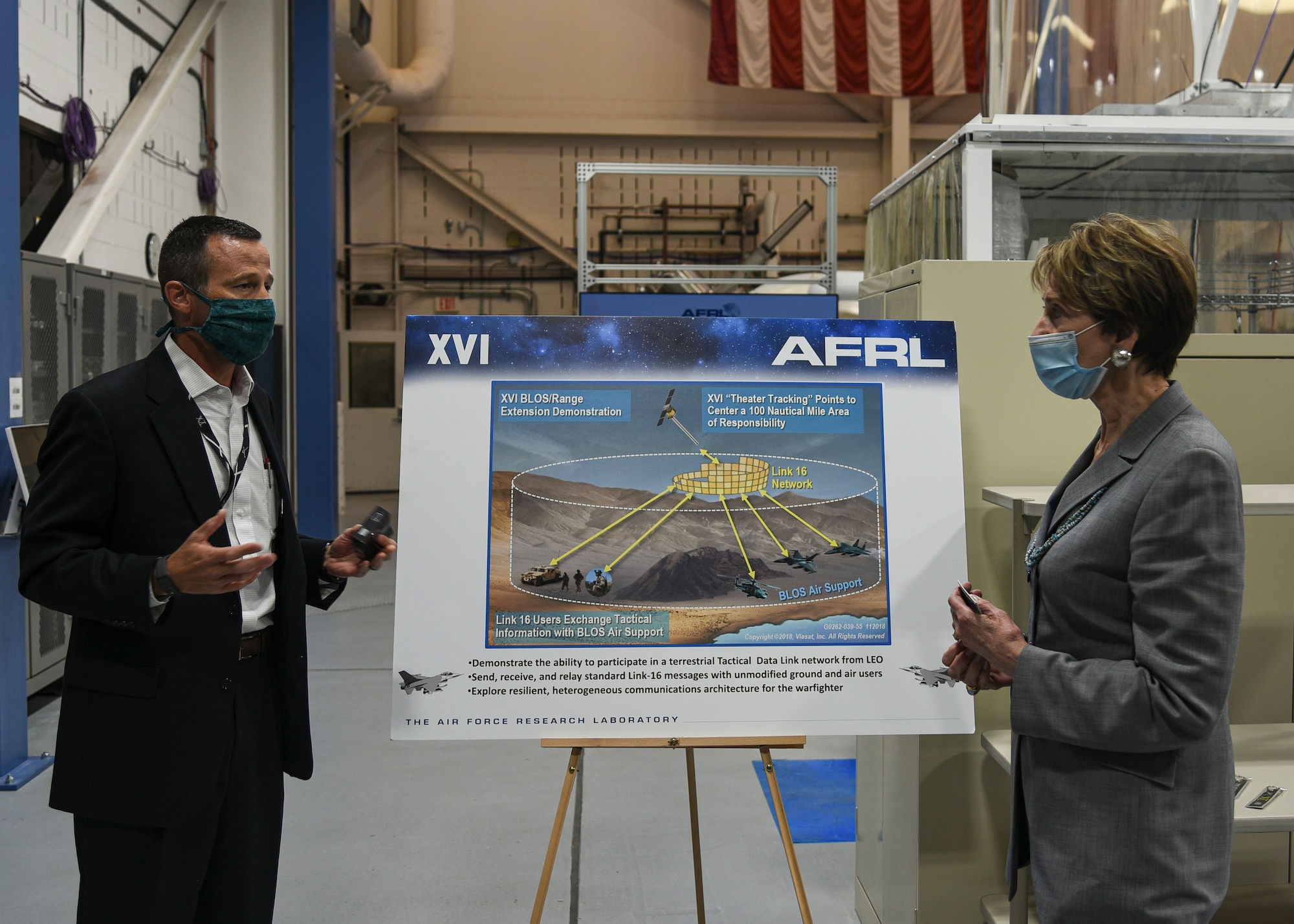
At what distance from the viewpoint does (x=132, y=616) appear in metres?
1.47

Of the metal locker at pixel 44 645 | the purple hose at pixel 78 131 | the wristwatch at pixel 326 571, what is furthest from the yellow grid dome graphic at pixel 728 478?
the purple hose at pixel 78 131

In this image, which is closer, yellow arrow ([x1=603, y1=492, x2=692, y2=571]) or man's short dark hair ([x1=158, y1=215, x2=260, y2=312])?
man's short dark hair ([x1=158, y1=215, x2=260, y2=312])

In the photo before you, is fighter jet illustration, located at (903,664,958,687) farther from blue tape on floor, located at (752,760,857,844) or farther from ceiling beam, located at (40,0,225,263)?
ceiling beam, located at (40,0,225,263)

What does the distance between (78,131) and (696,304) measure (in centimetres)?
361

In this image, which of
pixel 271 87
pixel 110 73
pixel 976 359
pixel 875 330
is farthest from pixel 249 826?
pixel 271 87

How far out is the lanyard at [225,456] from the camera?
5.43 feet

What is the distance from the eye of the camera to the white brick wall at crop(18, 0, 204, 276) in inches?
197

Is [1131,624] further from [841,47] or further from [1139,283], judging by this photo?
[841,47]

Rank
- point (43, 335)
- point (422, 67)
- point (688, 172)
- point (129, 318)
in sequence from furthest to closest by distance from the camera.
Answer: point (422, 67), point (688, 172), point (129, 318), point (43, 335)

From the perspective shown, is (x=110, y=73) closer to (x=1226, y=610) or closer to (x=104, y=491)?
(x=104, y=491)

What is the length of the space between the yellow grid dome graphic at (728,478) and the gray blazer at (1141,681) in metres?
0.67

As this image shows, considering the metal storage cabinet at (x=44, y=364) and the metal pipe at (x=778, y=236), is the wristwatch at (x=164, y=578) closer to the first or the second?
the metal storage cabinet at (x=44, y=364)

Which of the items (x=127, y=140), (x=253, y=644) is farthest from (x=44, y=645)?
(x=253, y=644)

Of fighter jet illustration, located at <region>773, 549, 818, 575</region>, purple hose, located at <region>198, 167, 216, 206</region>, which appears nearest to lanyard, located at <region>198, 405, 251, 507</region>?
fighter jet illustration, located at <region>773, 549, 818, 575</region>
